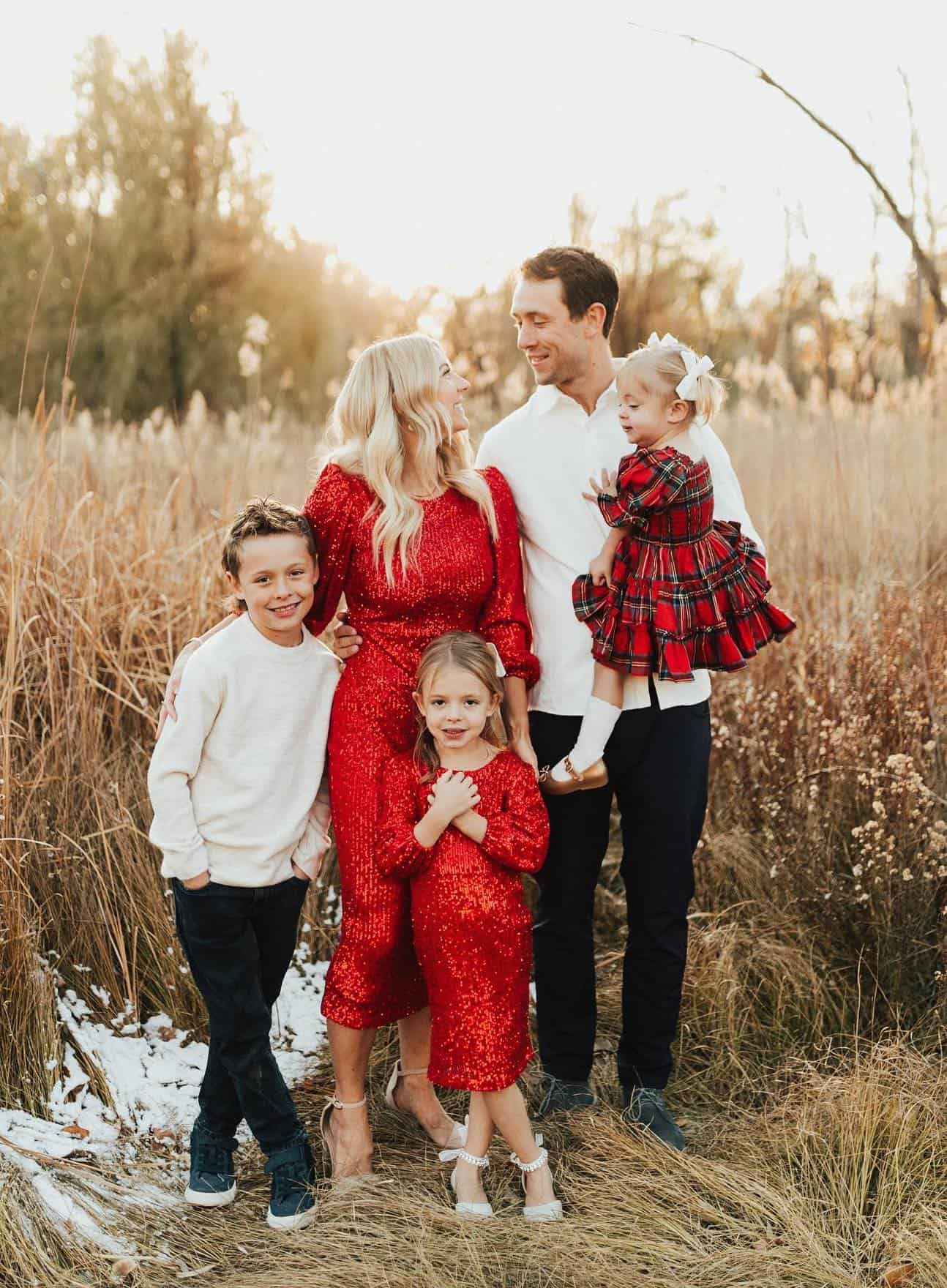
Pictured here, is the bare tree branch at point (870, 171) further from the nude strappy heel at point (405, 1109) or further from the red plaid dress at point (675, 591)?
the nude strappy heel at point (405, 1109)

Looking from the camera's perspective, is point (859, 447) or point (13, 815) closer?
point (13, 815)

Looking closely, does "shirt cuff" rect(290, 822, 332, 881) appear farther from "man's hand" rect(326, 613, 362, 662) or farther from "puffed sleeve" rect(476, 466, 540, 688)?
"puffed sleeve" rect(476, 466, 540, 688)

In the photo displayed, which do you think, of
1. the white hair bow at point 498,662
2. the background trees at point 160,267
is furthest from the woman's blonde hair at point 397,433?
the background trees at point 160,267

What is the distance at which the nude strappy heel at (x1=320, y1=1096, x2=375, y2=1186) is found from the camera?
9.40ft

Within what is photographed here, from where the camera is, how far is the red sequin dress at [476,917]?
2746mm

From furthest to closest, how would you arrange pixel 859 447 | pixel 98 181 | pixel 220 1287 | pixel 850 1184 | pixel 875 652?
1. pixel 98 181
2. pixel 859 447
3. pixel 875 652
4. pixel 850 1184
5. pixel 220 1287

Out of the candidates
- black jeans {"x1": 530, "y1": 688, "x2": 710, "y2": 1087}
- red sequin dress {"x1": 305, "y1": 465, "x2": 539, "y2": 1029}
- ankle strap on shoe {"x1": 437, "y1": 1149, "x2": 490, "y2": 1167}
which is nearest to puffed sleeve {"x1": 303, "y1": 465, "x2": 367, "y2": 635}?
red sequin dress {"x1": 305, "y1": 465, "x2": 539, "y2": 1029}

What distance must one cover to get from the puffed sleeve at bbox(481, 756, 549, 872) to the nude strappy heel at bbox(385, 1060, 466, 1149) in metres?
0.72

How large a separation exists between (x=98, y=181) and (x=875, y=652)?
51.4 feet

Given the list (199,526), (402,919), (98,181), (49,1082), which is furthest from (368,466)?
(98,181)

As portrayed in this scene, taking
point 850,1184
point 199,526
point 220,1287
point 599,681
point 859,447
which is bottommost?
point 220,1287

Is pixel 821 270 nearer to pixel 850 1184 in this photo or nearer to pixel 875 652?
pixel 875 652

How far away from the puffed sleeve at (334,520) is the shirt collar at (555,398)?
521mm

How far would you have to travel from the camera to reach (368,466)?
285cm
